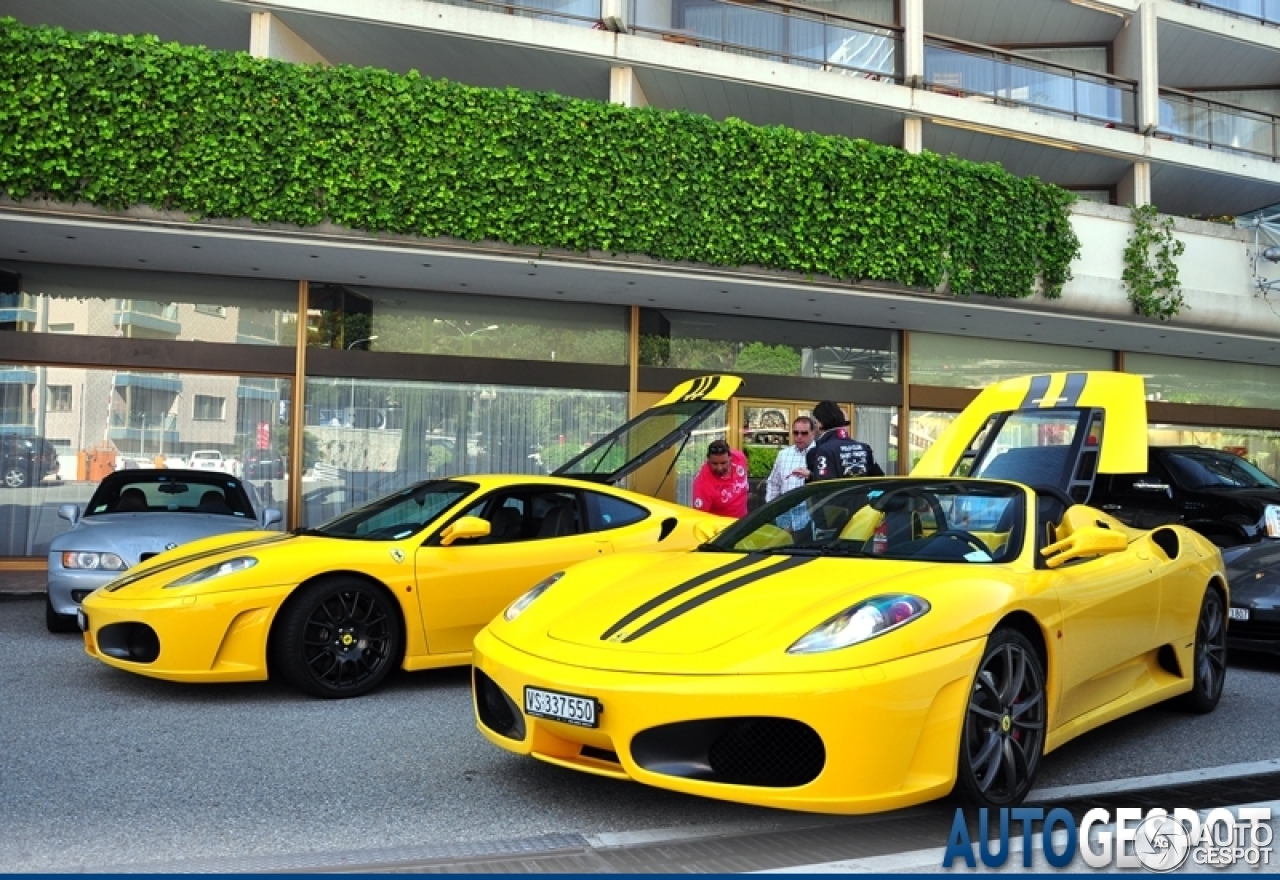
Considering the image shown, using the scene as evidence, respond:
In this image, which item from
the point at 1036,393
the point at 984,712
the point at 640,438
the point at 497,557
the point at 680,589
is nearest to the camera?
the point at 984,712

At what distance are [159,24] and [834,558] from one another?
13.0 meters

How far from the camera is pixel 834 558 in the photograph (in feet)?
14.7

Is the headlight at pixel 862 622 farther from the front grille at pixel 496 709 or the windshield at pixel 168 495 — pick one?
the windshield at pixel 168 495

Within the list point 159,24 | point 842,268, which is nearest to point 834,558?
point 842,268

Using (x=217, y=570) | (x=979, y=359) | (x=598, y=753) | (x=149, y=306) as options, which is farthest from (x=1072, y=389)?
(x=149, y=306)

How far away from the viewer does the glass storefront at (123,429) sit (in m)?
13.4

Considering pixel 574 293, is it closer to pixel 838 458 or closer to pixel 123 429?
pixel 123 429

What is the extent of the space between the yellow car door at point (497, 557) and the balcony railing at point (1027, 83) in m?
12.7

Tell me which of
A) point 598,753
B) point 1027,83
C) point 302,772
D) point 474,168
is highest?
point 1027,83

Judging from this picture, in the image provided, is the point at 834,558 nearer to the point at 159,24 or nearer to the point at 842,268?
the point at 842,268

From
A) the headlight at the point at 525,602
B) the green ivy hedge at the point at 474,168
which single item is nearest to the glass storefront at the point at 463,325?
the green ivy hedge at the point at 474,168

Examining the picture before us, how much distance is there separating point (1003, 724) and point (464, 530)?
3360mm

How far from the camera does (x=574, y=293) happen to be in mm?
14680

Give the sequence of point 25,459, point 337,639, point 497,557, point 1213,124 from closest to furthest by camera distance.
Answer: point 337,639, point 497,557, point 25,459, point 1213,124
